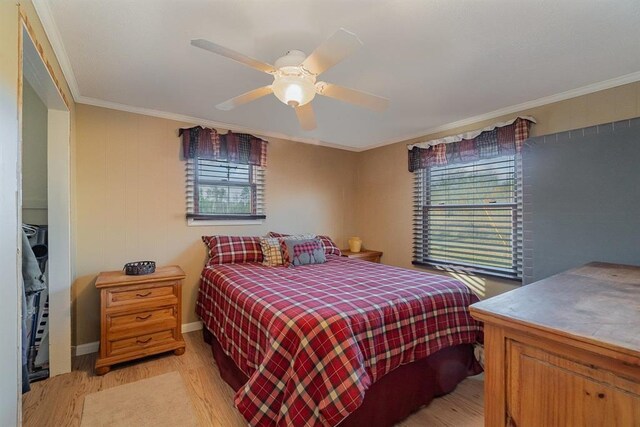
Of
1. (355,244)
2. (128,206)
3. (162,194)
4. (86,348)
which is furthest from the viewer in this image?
(355,244)

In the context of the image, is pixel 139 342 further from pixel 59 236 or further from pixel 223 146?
pixel 223 146

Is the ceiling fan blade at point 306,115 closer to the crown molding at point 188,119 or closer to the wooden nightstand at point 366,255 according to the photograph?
the crown molding at point 188,119

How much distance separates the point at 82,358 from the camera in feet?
8.49

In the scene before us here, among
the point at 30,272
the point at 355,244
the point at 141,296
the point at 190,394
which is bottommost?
the point at 190,394

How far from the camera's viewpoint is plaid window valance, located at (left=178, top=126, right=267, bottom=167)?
3145mm

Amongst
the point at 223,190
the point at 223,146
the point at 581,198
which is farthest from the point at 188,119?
the point at 581,198

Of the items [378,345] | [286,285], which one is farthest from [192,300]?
[378,345]

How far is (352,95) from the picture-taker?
1.88 metres

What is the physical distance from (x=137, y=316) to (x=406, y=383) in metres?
2.18

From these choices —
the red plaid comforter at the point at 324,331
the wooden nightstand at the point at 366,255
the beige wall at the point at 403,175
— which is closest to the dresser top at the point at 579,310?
the red plaid comforter at the point at 324,331

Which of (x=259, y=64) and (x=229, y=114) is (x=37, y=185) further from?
(x=259, y=64)

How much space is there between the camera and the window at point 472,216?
2912 millimetres

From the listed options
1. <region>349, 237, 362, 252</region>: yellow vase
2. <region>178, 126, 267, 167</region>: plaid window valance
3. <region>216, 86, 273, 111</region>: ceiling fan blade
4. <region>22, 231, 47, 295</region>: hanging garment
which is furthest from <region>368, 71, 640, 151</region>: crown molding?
<region>22, 231, 47, 295</region>: hanging garment

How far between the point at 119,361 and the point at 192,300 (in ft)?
2.96
